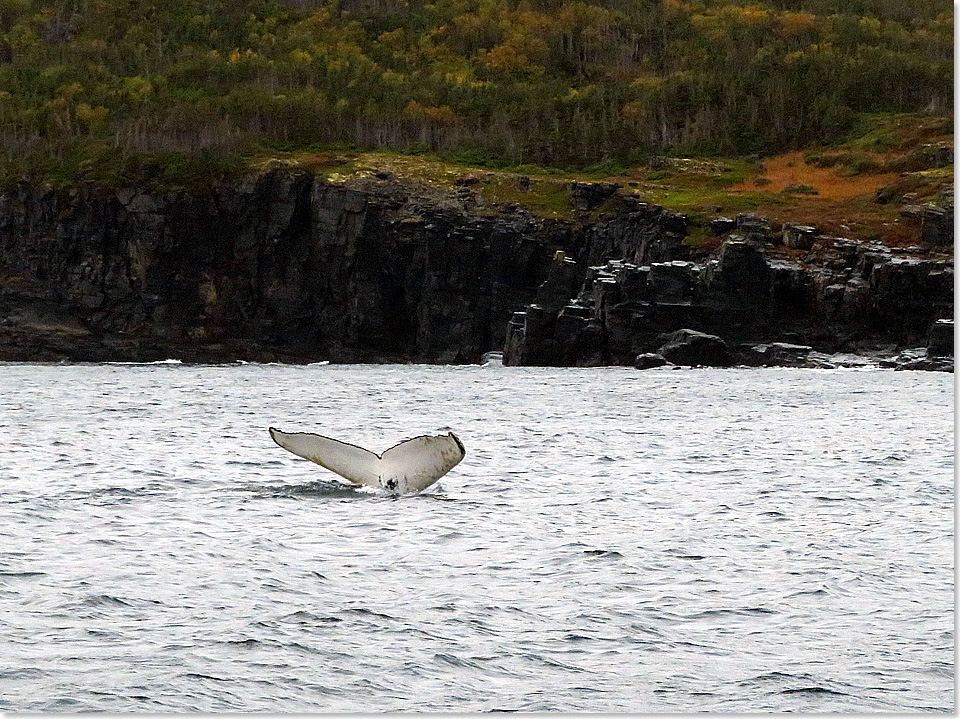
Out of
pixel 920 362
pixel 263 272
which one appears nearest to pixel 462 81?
pixel 263 272

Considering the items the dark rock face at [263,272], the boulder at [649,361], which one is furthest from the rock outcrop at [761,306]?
the dark rock face at [263,272]

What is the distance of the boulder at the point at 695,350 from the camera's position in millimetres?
86125

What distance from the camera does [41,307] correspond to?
395ft

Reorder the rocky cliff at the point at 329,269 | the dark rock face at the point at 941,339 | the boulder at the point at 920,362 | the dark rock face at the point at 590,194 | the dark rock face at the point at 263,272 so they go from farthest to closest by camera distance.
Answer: the dark rock face at the point at 590,194
the dark rock face at the point at 263,272
the rocky cliff at the point at 329,269
the dark rock face at the point at 941,339
the boulder at the point at 920,362

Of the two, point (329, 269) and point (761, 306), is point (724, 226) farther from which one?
point (329, 269)

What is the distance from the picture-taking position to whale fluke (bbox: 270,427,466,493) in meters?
26.2

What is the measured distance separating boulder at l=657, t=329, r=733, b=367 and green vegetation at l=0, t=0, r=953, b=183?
143 feet

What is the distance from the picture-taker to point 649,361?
86125 mm

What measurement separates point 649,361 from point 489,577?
69.2m

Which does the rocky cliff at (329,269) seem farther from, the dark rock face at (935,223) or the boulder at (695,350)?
the dark rock face at (935,223)

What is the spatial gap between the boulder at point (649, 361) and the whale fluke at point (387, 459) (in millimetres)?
59866

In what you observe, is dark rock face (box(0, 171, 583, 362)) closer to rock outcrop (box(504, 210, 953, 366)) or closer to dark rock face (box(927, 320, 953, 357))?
rock outcrop (box(504, 210, 953, 366))

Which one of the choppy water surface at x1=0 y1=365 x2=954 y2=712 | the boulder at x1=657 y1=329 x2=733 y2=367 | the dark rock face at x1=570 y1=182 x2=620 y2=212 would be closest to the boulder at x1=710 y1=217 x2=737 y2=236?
the dark rock face at x1=570 y1=182 x2=620 y2=212

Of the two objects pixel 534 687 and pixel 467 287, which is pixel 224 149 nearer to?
pixel 467 287
